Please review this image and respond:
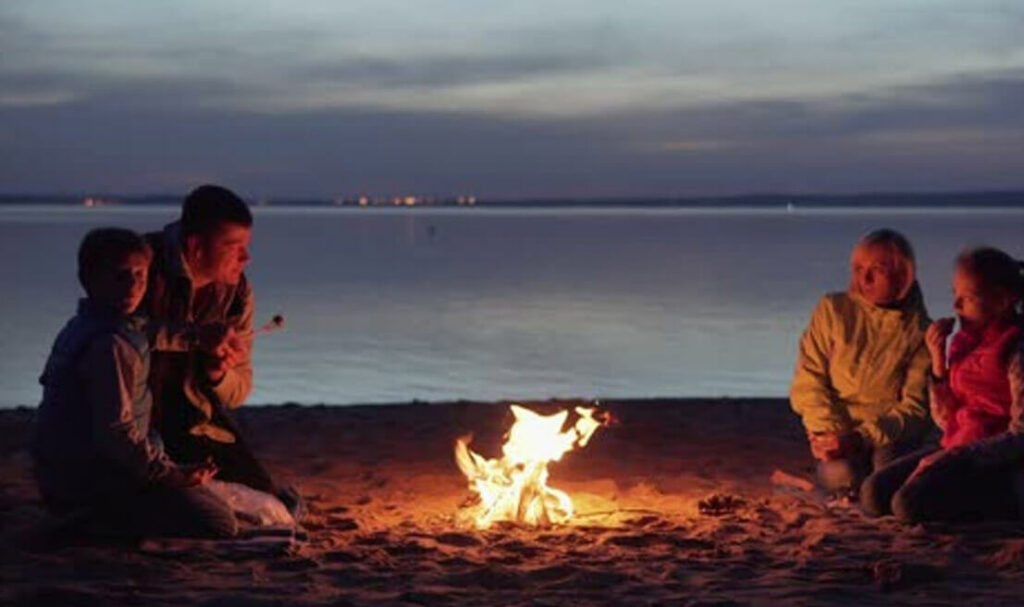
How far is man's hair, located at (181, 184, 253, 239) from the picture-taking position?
6.76 metres

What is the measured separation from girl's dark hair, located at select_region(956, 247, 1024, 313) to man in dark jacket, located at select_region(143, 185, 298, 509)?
3407 mm

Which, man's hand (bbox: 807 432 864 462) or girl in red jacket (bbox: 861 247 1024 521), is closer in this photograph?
girl in red jacket (bbox: 861 247 1024 521)

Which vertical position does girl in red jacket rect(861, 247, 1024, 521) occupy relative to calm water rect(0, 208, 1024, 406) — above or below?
below

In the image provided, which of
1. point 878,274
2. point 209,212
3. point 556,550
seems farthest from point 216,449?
point 878,274

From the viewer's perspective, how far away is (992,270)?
7125mm

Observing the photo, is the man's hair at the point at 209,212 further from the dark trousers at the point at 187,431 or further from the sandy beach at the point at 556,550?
the sandy beach at the point at 556,550

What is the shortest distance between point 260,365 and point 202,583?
41.0ft

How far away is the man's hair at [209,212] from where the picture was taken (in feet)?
22.2

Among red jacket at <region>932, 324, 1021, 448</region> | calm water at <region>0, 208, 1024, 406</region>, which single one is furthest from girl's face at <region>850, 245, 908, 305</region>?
calm water at <region>0, 208, 1024, 406</region>

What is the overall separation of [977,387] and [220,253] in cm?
366

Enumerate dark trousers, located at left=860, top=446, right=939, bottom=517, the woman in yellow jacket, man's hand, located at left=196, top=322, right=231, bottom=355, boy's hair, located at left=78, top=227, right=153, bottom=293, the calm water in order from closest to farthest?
boy's hair, located at left=78, top=227, right=153, bottom=293 → man's hand, located at left=196, top=322, right=231, bottom=355 → dark trousers, located at left=860, top=446, right=939, bottom=517 → the woman in yellow jacket → the calm water

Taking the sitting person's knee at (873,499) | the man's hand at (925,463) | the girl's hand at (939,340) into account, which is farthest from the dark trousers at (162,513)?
the girl's hand at (939,340)

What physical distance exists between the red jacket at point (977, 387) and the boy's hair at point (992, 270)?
0.67 ft

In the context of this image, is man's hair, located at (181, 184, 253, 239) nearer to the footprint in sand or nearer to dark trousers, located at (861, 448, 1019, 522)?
the footprint in sand
